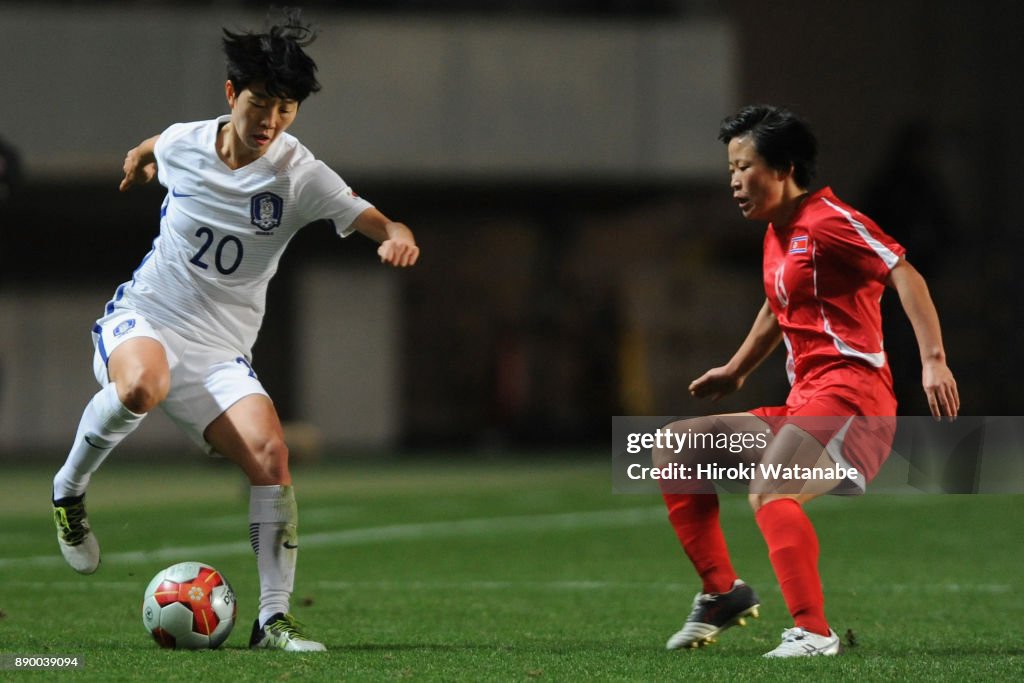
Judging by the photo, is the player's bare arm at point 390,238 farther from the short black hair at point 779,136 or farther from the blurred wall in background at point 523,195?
the blurred wall in background at point 523,195

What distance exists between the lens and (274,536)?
17.2 feet

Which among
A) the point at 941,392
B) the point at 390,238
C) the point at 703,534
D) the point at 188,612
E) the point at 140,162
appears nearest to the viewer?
the point at 941,392

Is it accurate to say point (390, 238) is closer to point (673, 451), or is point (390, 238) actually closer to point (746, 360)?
point (673, 451)

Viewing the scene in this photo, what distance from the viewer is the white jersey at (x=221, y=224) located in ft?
17.6

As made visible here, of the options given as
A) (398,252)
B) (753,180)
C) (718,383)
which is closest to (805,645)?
(718,383)

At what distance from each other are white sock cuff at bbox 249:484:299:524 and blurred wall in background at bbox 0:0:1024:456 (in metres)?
13.1

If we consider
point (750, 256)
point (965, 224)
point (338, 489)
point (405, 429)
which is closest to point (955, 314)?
point (965, 224)

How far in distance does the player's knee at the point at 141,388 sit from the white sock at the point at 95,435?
42mm

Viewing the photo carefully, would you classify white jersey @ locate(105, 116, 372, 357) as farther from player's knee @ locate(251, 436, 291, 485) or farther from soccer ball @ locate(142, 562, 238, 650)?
soccer ball @ locate(142, 562, 238, 650)

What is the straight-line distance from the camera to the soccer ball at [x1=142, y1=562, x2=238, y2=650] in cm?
506

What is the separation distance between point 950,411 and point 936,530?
6.39 metres

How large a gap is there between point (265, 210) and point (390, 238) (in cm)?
50

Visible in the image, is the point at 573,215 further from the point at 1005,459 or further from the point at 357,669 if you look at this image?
the point at 357,669

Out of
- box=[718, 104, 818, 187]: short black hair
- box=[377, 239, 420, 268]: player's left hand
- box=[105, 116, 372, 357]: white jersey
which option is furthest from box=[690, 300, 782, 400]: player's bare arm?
box=[105, 116, 372, 357]: white jersey
